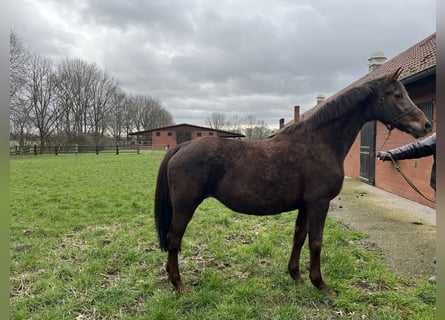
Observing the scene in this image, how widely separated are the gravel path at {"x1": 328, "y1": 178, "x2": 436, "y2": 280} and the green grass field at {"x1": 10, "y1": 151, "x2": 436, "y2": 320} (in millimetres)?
252

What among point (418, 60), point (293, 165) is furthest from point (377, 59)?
point (293, 165)

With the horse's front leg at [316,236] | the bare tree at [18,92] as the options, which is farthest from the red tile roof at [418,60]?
the bare tree at [18,92]

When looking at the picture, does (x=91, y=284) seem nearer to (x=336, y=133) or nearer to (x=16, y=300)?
(x=16, y=300)

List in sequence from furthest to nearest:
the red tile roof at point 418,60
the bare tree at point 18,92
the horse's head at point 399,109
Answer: the bare tree at point 18,92 → the red tile roof at point 418,60 → the horse's head at point 399,109

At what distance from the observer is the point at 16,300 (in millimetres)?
2441

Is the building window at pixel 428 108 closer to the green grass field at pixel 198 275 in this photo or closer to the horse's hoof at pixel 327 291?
the green grass field at pixel 198 275

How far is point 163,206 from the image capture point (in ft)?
9.55

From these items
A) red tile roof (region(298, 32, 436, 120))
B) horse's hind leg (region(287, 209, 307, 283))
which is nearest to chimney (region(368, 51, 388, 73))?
red tile roof (region(298, 32, 436, 120))

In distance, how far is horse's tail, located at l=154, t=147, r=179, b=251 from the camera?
2.88 m

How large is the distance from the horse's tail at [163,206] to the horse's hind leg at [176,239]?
222 mm

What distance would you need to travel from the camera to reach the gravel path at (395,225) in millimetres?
3105

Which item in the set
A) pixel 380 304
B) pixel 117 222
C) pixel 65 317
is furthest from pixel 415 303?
pixel 117 222

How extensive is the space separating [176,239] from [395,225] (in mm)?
3865

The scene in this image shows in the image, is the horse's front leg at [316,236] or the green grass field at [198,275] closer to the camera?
the green grass field at [198,275]
